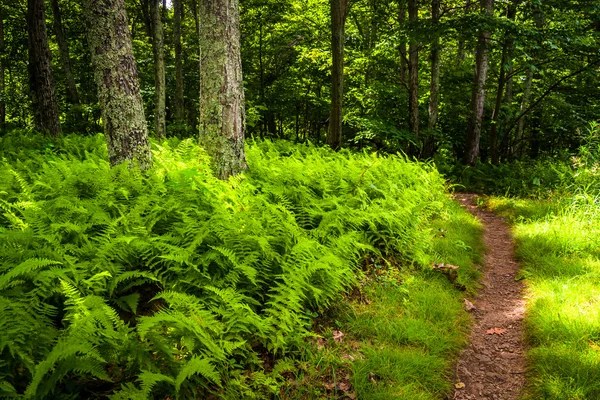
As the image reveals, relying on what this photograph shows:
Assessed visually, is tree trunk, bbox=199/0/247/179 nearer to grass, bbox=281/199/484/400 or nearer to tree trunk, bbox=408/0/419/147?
grass, bbox=281/199/484/400

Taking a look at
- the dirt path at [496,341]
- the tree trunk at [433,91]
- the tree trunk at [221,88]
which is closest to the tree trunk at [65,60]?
the tree trunk at [221,88]

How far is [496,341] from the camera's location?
15.4 ft

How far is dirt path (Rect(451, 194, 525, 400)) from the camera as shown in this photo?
3.92m

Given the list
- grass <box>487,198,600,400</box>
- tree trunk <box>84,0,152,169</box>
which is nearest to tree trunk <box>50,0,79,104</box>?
tree trunk <box>84,0,152,169</box>

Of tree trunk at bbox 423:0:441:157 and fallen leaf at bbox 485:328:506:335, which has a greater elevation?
tree trunk at bbox 423:0:441:157

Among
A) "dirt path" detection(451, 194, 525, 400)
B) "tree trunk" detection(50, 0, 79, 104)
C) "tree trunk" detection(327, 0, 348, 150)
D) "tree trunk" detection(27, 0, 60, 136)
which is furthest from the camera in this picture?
"tree trunk" detection(50, 0, 79, 104)

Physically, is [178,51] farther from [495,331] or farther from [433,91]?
[495,331]

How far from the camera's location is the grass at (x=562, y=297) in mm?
3744

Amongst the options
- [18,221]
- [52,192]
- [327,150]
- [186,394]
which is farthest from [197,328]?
[327,150]

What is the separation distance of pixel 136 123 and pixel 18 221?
7.39 feet

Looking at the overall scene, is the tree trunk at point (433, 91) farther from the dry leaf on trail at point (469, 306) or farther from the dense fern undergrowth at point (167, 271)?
the dry leaf on trail at point (469, 306)

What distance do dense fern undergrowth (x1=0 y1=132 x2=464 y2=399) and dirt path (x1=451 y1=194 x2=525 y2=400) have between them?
1147 millimetres

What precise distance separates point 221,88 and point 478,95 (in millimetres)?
10667

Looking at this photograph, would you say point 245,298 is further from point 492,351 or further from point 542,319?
point 542,319
